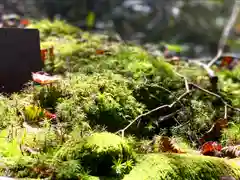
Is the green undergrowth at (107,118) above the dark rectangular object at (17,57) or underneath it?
underneath

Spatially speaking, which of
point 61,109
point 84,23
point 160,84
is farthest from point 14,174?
point 84,23

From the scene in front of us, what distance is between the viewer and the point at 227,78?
495cm

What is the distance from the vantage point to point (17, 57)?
3.48 m

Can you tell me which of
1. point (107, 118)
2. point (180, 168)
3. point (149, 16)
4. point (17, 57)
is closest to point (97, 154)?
point (180, 168)

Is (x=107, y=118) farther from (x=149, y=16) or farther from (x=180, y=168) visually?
(x=149, y=16)

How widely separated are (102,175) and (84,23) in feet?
29.2

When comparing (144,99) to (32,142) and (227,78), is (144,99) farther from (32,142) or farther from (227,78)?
(227,78)

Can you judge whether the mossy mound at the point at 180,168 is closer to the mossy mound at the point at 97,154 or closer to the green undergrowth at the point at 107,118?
the green undergrowth at the point at 107,118

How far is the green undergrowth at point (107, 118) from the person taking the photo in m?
2.25

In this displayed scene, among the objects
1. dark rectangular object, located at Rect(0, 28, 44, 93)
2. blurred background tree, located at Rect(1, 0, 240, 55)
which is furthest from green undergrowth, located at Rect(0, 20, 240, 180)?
blurred background tree, located at Rect(1, 0, 240, 55)

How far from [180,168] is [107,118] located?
0.93m

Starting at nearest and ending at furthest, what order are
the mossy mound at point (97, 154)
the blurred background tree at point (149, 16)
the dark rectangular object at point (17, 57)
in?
the mossy mound at point (97, 154), the dark rectangular object at point (17, 57), the blurred background tree at point (149, 16)

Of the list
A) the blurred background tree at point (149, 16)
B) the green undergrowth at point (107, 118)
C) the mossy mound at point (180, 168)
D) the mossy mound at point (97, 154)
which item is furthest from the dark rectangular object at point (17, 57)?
the blurred background tree at point (149, 16)

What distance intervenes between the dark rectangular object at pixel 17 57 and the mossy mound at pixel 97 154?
1.33m
